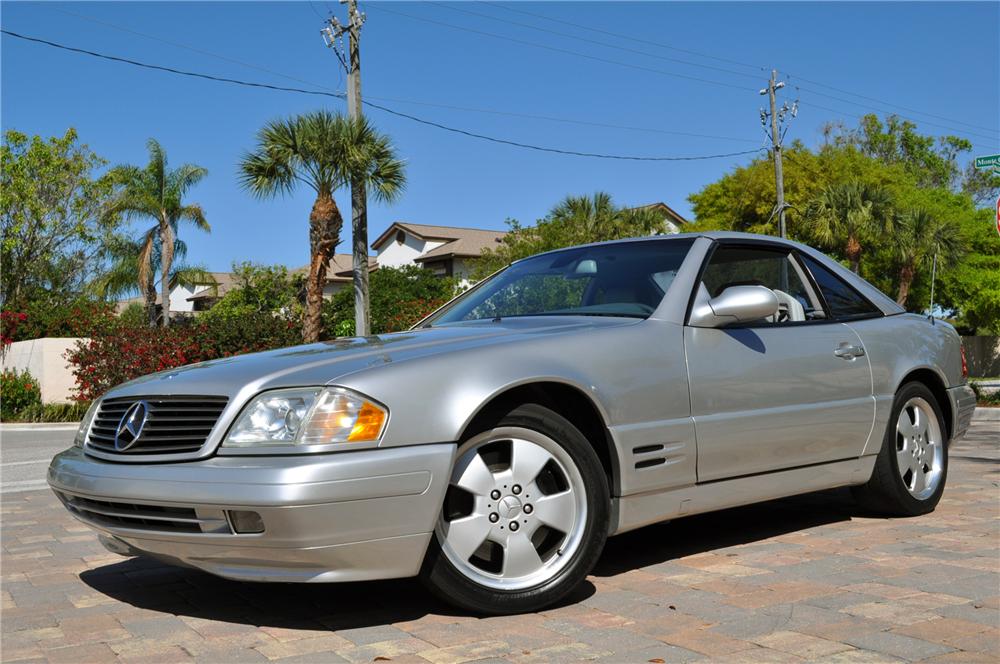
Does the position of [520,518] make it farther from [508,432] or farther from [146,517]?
[146,517]

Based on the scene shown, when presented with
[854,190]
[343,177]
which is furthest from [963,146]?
[343,177]

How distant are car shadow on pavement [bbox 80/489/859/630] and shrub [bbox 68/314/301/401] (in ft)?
56.0

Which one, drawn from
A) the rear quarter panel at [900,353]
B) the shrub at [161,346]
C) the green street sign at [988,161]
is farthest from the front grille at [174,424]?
the shrub at [161,346]

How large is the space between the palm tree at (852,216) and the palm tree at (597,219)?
20.2ft

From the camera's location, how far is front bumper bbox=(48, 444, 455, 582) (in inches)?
124

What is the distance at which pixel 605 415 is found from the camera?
151 inches

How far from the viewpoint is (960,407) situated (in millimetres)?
5746

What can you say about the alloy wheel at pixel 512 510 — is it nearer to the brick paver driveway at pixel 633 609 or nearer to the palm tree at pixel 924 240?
the brick paver driveway at pixel 633 609

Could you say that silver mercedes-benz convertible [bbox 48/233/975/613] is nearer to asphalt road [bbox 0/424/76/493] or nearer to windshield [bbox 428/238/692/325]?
windshield [bbox 428/238/692/325]

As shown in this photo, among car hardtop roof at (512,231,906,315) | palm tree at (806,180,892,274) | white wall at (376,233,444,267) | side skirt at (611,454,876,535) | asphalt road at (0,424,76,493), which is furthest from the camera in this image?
white wall at (376,233,444,267)

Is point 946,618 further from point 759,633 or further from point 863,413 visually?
point 863,413

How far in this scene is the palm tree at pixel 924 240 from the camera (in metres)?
37.1

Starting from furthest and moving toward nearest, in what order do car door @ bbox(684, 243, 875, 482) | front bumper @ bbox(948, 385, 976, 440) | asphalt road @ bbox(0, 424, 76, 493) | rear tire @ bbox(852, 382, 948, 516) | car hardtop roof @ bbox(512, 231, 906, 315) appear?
asphalt road @ bbox(0, 424, 76, 493)
front bumper @ bbox(948, 385, 976, 440)
rear tire @ bbox(852, 382, 948, 516)
car hardtop roof @ bbox(512, 231, 906, 315)
car door @ bbox(684, 243, 875, 482)

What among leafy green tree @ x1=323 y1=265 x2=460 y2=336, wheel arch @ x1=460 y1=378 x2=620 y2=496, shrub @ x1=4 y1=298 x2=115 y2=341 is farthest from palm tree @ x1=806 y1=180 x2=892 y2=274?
wheel arch @ x1=460 y1=378 x2=620 y2=496
